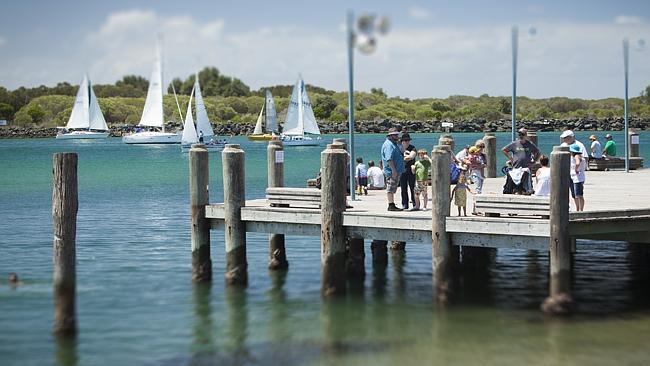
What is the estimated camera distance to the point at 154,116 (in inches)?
4181

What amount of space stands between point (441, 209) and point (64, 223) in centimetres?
608

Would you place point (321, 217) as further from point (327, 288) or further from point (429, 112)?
point (429, 112)

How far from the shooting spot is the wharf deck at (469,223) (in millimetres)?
17312

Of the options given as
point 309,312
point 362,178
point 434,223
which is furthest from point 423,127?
point 434,223

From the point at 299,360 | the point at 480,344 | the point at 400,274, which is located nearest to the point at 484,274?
the point at 400,274

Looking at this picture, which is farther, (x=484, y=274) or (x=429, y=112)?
(x=429, y=112)

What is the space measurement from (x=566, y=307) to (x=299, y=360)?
4516mm

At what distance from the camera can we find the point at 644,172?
96.8 ft

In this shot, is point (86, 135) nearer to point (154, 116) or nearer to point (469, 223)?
point (154, 116)

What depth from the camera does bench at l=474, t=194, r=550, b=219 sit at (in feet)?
56.6

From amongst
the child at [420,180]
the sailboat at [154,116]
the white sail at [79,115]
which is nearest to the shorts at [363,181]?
the child at [420,180]

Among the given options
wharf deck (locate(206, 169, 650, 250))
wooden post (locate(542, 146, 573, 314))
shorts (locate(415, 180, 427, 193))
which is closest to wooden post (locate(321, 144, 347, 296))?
wharf deck (locate(206, 169, 650, 250))

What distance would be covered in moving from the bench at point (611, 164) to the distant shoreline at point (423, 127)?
385 feet

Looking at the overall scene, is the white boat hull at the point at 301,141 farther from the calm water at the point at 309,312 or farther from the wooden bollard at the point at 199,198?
the wooden bollard at the point at 199,198
